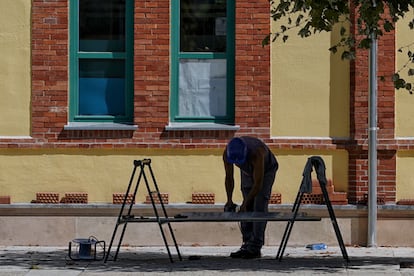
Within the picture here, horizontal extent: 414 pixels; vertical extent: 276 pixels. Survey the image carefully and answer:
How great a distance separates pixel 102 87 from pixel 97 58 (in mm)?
417

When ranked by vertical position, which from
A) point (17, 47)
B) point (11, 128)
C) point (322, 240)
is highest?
point (17, 47)

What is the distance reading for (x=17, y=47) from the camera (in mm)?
15477

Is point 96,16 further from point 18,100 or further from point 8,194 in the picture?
point 8,194

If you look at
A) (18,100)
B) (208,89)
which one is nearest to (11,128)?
(18,100)

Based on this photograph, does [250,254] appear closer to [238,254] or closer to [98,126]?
[238,254]

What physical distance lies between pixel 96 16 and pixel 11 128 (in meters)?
1.98

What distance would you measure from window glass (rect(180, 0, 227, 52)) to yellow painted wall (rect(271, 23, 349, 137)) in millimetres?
823

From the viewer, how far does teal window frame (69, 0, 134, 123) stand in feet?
51.1

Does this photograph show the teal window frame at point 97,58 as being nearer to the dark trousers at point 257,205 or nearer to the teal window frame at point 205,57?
the teal window frame at point 205,57

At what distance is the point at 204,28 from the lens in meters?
15.7

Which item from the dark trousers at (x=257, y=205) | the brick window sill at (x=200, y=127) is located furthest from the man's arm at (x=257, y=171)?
the brick window sill at (x=200, y=127)

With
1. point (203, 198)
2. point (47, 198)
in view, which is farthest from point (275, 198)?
point (47, 198)

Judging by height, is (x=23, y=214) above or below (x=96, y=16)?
below

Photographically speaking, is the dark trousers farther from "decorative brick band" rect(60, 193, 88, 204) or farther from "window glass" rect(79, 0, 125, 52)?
"window glass" rect(79, 0, 125, 52)
